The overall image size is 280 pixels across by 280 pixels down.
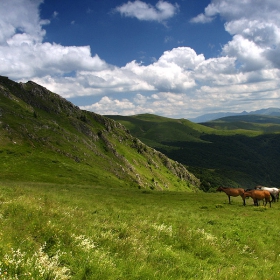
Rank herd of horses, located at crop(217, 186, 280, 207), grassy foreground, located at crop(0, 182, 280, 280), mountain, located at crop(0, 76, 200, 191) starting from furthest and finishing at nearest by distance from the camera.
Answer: mountain, located at crop(0, 76, 200, 191)
herd of horses, located at crop(217, 186, 280, 207)
grassy foreground, located at crop(0, 182, 280, 280)

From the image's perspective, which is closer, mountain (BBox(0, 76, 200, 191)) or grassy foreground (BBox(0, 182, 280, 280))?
grassy foreground (BBox(0, 182, 280, 280))

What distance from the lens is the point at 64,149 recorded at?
267 feet

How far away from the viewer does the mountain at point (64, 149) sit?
62.9 meters

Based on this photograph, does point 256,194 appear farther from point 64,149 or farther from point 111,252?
point 64,149

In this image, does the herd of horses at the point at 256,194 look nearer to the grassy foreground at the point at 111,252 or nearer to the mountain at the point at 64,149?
the grassy foreground at the point at 111,252

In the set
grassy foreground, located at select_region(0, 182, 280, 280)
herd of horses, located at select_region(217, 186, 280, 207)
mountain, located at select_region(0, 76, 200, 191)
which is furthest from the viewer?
mountain, located at select_region(0, 76, 200, 191)

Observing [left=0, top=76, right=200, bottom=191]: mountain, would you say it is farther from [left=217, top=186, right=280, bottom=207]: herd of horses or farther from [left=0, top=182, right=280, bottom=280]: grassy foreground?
[left=0, top=182, right=280, bottom=280]: grassy foreground

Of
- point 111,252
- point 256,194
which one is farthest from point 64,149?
point 111,252

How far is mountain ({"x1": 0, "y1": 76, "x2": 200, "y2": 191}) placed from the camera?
206 feet

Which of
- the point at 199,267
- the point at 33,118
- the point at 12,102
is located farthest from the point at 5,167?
the point at 199,267

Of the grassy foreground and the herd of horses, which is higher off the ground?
the grassy foreground

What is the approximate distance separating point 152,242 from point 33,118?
89899 millimetres

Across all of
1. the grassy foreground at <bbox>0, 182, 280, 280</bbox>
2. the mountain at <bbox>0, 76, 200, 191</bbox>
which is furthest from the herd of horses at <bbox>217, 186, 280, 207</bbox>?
the mountain at <bbox>0, 76, 200, 191</bbox>

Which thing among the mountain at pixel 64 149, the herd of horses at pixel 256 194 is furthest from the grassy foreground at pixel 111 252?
the mountain at pixel 64 149
